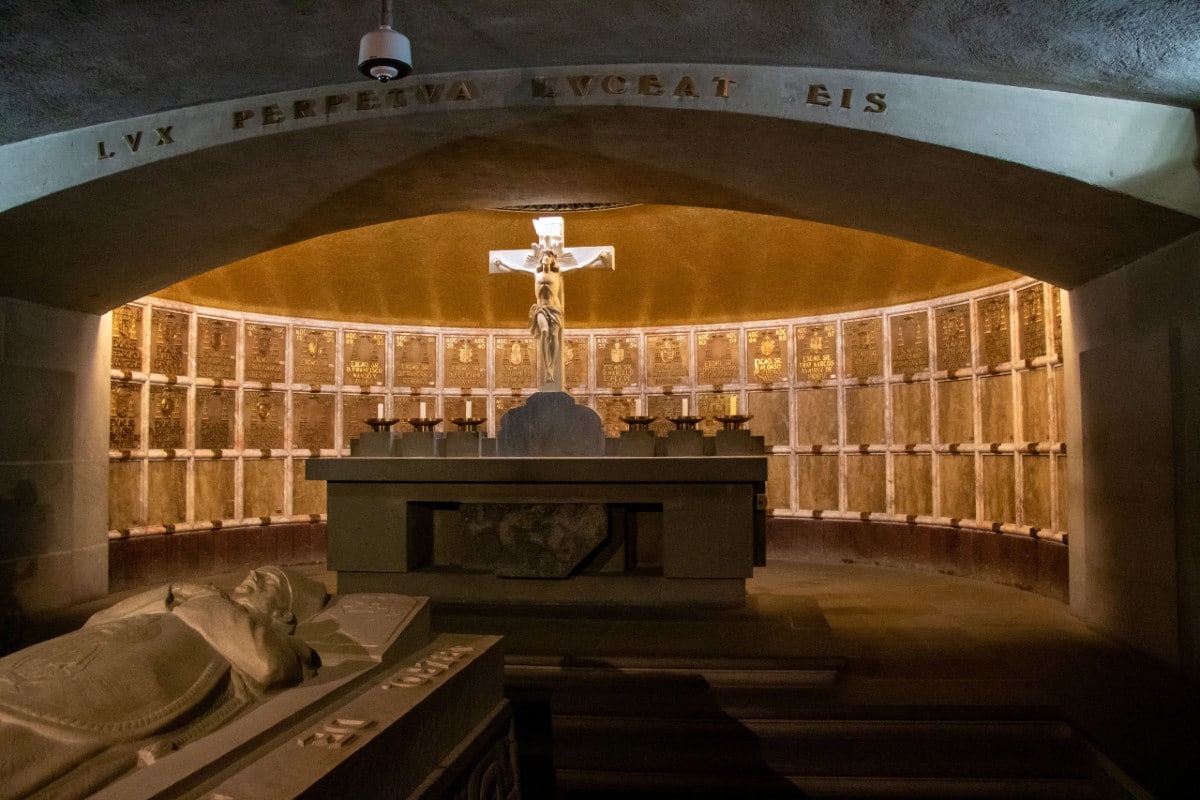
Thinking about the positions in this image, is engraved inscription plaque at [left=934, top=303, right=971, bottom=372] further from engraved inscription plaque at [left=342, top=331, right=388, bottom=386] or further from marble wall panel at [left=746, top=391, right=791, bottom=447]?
engraved inscription plaque at [left=342, top=331, right=388, bottom=386]

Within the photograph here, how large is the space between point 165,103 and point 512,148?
87.3 inches

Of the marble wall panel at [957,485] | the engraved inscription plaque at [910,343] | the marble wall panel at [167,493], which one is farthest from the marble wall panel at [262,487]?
the marble wall panel at [957,485]

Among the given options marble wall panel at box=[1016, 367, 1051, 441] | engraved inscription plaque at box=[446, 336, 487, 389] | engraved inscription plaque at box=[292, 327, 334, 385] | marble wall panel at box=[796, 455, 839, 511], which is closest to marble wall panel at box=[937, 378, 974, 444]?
marble wall panel at box=[1016, 367, 1051, 441]

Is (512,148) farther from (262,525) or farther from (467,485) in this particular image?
(262,525)

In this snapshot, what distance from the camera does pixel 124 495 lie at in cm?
853

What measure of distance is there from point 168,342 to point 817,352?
7.41 metres

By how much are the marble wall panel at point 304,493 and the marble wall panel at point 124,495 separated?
1.75m

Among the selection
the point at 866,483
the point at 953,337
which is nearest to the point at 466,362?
the point at 866,483

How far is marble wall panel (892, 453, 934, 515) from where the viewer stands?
9.26 metres

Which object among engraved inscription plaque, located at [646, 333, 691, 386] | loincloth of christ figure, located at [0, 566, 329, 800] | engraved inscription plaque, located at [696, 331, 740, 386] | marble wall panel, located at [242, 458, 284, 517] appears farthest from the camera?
engraved inscription plaque, located at [646, 333, 691, 386]

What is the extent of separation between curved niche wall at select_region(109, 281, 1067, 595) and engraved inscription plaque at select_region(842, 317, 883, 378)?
2cm

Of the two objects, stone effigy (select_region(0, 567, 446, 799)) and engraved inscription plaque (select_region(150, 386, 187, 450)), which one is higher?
engraved inscription plaque (select_region(150, 386, 187, 450))

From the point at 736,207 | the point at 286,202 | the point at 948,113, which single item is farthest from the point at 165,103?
the point at 948,113

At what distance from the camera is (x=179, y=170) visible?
5.62 m
